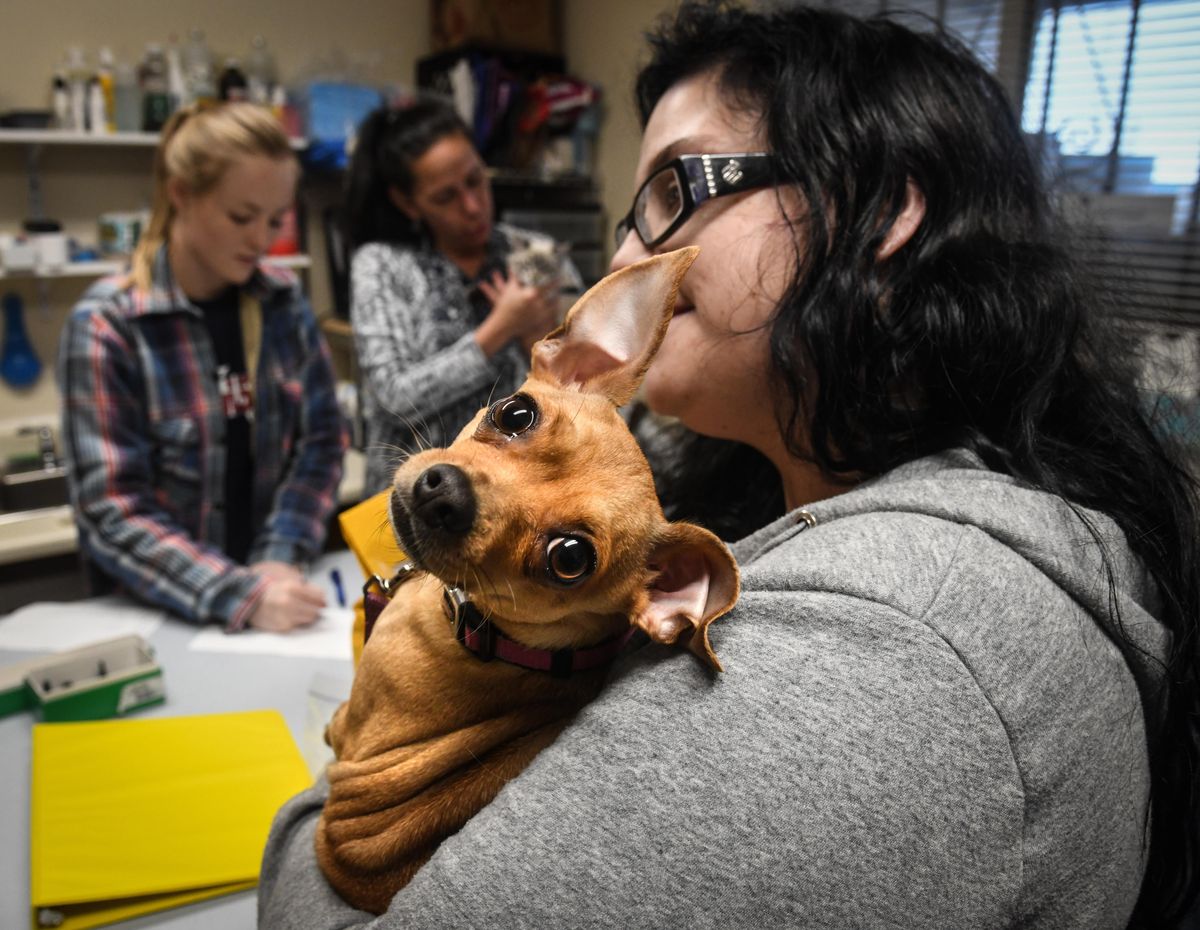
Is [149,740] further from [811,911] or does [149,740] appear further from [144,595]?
[811,911]

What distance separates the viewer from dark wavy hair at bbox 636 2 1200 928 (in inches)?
31.3

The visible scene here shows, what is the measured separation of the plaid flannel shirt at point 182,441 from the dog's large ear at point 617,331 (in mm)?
1145

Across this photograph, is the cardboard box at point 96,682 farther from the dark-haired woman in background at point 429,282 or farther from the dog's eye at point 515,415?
the dog's eye at point 515,415

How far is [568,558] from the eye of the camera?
2.18 feet

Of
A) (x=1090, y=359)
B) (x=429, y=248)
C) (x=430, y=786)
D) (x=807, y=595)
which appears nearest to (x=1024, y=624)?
(x=807, y=595)

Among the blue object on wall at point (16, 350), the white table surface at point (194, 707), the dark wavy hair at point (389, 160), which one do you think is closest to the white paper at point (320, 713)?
the white table surface at point (194, 707)

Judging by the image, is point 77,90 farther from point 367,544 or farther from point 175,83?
point 367,544

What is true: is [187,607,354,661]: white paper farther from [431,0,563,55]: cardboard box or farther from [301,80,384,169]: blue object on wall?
[431,0,563,55]: cardboard box

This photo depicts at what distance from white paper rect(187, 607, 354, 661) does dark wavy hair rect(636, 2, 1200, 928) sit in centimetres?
103

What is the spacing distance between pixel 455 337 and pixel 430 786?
5.49ft

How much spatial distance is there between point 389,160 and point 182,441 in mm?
918

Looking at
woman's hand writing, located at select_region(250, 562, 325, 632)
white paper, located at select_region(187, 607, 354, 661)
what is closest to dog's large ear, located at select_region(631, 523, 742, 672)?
white paper, located at select_region(187, 607, 354, 661)

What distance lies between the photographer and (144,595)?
68.7 inches

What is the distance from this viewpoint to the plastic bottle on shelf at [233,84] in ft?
11.2
